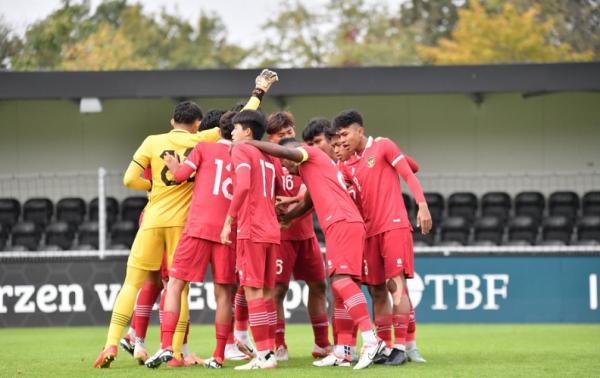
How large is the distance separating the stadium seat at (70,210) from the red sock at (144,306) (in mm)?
10051

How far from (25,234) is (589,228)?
968 centimetres

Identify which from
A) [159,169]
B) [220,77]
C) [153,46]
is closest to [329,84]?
[220,77]

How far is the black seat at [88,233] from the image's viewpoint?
20.0 meters

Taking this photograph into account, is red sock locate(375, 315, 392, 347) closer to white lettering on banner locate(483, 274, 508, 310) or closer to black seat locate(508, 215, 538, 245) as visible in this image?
white lettering on banner locate(483, 274, 508, 310)

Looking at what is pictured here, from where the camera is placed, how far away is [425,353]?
11.7 metres

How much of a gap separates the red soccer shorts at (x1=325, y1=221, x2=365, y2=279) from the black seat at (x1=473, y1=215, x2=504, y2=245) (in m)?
10.7

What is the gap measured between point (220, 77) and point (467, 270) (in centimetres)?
571

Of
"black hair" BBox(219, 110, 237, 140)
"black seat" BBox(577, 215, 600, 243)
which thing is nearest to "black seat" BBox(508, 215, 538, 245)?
"black seat" BBox(577, 215, 600, 243)

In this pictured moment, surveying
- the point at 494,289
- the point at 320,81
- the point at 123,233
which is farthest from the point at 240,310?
the point at 320,81

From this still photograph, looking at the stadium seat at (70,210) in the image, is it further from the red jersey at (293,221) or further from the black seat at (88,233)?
the red jersey at (293,221)

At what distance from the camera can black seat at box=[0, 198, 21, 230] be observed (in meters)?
20.6

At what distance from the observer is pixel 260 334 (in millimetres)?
9719

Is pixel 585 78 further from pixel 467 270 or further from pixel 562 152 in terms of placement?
pixel 467 270

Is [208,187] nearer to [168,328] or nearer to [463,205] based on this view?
[168,328]
